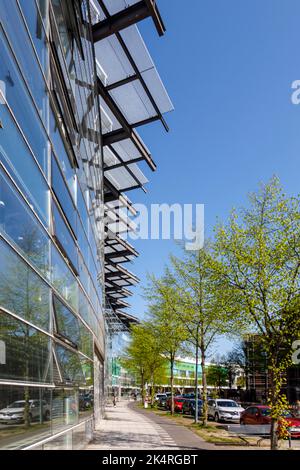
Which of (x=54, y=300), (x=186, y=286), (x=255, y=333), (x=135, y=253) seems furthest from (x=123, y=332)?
(x=54, y=300)

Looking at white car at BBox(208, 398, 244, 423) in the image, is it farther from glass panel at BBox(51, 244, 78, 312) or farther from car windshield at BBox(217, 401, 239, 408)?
glass panel at BBox(51, 244, 78, 312)

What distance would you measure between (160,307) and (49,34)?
923 inches

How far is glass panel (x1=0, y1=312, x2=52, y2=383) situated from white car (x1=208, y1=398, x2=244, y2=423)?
84.5ft

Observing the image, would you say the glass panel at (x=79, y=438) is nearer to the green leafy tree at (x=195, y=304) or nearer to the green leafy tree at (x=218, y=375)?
the green leafy tree at (x=195, y=304)

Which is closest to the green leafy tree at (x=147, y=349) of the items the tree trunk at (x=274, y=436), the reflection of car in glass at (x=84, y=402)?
the reflection of car in glass at (x=84, y=402)

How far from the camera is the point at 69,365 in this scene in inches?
403

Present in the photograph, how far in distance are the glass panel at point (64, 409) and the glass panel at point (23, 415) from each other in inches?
25.0

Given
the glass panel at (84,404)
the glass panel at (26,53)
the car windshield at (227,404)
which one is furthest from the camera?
the car windshield at (227,404)

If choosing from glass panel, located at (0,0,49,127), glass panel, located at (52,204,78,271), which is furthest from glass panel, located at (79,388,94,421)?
glass panel, located at (0,0,49,127)

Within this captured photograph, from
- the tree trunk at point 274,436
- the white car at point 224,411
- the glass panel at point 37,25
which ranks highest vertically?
the glass panel at point 37,25

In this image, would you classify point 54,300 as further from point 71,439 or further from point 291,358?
point 291,358

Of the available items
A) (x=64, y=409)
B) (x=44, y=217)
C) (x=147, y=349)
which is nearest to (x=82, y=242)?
(x=64, y=409)

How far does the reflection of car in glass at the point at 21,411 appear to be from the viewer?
524 centimetres

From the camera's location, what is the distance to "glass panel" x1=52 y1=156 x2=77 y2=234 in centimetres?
900
